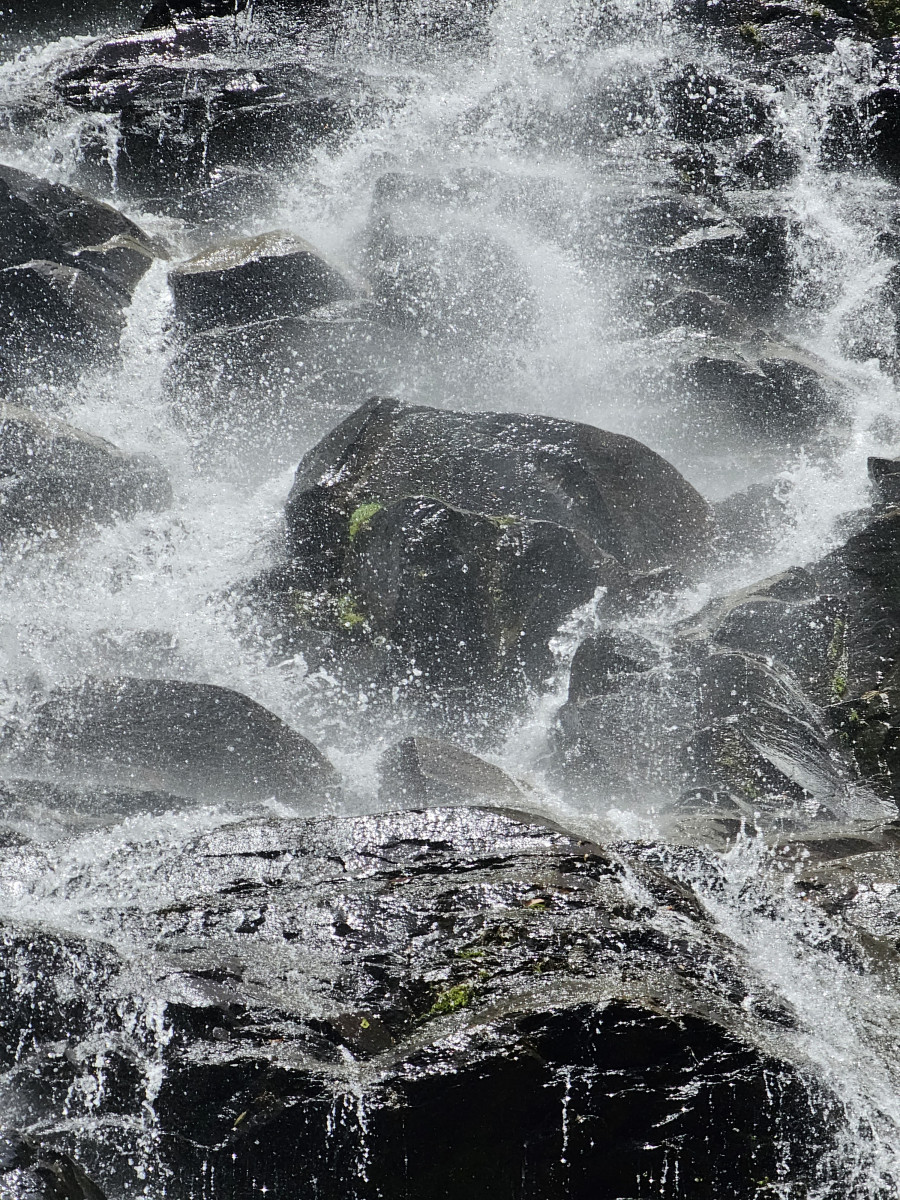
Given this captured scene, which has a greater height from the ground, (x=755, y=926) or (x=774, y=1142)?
(x=755, y=926)

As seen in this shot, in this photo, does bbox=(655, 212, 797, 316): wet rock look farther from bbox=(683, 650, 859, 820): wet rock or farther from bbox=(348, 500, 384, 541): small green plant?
bbox=(683, 650, 859, 820): wet rock

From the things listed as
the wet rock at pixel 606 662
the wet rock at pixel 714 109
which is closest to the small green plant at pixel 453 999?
the wet rock at pixel 606 662

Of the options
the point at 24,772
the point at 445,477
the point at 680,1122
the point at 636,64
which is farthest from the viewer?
the point at 636,64

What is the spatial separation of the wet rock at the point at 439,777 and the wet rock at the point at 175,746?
66cm

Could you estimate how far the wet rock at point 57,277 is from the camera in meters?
11.9

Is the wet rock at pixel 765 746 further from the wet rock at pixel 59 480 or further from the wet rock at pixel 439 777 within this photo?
the wet rock at pixel 59 480

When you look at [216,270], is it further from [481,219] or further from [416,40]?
[416,40]

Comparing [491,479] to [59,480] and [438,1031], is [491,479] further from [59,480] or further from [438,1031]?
[438,1031]

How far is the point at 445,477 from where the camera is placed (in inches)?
363

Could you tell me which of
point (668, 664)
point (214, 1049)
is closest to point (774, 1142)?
point (214, 1049)

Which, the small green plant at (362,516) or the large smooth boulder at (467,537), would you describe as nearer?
the large smooth boulder at (467,537)

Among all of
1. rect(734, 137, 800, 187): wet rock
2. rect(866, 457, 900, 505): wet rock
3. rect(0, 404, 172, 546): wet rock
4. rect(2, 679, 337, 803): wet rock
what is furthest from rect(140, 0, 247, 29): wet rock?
rect(2, 679, 337, 803): wet rock

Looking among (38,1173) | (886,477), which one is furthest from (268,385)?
(38,1173)

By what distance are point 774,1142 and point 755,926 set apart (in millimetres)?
1658
